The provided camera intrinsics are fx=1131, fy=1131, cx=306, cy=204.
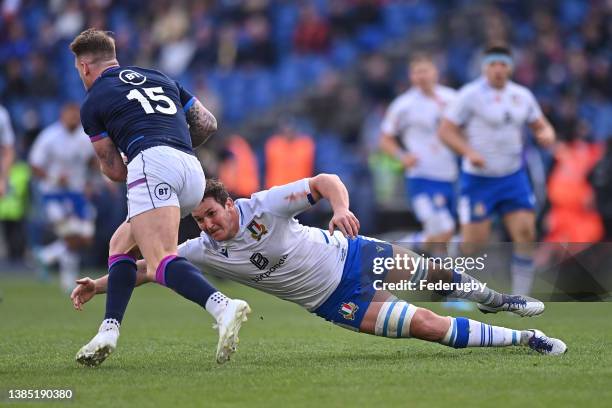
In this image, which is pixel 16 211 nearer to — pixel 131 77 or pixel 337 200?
pixel 131 77

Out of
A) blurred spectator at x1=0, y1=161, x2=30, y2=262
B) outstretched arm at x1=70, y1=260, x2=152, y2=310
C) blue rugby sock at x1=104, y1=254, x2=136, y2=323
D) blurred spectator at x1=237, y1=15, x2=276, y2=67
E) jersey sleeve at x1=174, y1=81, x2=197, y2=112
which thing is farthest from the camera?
blurred spectator at x1=237, y1=15, x2=276, y2=67

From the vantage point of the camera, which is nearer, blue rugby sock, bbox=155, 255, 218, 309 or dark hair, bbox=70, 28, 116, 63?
blue rugby sock, bbox=155, 255, 218, 309

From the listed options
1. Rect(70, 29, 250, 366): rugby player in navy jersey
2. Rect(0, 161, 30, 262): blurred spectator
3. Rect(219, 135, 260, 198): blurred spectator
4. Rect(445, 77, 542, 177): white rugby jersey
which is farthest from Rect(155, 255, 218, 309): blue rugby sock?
Rect(0, 161, 30, 262): blurred spectator

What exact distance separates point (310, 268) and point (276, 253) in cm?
26

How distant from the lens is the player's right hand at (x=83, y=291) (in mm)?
7453

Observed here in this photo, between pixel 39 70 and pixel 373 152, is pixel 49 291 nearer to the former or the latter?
pixel 373 152

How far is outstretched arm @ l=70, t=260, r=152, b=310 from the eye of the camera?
7461 millimetres

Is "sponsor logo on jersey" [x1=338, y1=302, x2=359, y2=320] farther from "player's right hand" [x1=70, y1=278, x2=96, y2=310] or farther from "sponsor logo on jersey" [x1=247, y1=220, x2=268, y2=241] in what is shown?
"player's right hand" [x1=70, y1=278, x2=96, y2=310]

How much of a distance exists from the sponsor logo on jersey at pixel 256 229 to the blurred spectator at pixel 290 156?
1218 centimetres

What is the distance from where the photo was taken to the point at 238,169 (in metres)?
19.3

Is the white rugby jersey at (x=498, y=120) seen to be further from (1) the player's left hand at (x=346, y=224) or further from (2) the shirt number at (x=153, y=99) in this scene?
(1) the player's left hand at (x=346, y=224)

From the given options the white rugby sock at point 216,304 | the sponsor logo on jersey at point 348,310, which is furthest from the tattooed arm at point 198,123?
the white rugby sock at point 216,304

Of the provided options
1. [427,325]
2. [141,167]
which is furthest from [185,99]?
[427,325]

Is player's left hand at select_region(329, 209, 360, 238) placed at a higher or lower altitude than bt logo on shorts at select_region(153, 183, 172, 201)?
lower
